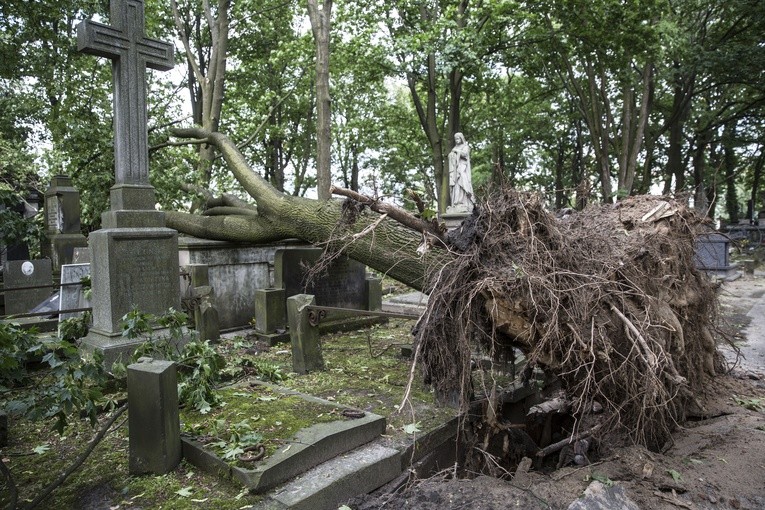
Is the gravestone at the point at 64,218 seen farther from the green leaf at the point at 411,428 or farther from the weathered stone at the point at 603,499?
the weathered stone at the point at 603,499

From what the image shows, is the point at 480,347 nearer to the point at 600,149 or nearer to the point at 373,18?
the point at 373,18

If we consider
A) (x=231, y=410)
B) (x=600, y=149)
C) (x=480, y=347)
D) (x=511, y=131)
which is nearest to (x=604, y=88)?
(x=600, y=149)

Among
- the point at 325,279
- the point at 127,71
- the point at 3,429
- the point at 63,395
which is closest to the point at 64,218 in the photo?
the point at 127,71

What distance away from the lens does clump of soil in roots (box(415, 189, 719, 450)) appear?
10.9ft

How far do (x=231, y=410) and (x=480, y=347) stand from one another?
199 centimetres

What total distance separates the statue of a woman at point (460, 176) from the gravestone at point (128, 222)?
10309 millimetres

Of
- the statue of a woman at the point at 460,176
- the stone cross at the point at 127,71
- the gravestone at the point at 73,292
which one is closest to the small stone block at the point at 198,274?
the gravestone at the point at 73,292

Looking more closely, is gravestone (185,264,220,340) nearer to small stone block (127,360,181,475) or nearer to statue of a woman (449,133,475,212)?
small stone block (127,360,181,475)

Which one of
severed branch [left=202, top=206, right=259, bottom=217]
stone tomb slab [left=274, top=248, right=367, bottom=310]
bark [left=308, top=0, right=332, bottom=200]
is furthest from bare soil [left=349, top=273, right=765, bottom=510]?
bark [left=308, top=0, right=332, bottom=200]

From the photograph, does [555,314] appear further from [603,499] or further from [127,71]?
[127,71]

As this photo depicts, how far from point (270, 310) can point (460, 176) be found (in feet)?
30.5

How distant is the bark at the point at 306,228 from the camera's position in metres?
5.70

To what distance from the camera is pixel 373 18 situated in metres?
14.7

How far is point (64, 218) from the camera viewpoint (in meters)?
10.2
